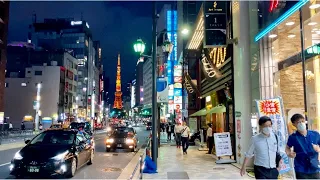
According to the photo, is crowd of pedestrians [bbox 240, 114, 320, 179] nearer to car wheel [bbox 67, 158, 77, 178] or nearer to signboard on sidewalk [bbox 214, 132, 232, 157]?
car wheel [bbox 67, 158, 77, 178]

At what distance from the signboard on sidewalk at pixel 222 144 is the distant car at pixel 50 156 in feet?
18.6

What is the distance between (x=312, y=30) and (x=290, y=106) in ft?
8.89

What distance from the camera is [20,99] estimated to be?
68.9 meters

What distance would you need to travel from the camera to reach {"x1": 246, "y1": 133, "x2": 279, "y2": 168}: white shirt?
5.81 metres

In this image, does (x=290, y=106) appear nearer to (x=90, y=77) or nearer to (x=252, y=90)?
(x=252, y=90)

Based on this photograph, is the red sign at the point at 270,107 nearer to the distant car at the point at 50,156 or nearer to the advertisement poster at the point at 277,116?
the advertisement poster at the point at 277,116

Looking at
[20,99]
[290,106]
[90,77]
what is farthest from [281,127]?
[90,77]

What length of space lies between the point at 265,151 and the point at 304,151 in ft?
2.17

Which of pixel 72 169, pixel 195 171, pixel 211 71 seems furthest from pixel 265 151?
pixel 211 71

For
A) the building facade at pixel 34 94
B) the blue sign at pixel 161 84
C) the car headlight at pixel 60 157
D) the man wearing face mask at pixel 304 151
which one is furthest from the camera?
the building facade at pixel 34 94

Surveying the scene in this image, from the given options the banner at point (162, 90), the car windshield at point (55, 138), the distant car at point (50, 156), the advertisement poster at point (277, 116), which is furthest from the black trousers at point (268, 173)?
the car windshield at point (55, 138)

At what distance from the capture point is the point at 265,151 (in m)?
5.84

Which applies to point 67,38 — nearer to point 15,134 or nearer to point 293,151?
point 15,134

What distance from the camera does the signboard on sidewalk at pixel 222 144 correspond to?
13719 mm
